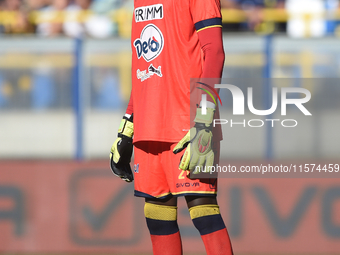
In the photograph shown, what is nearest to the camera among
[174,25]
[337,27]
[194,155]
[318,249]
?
[194,155]

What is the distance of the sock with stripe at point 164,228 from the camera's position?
2674 mm

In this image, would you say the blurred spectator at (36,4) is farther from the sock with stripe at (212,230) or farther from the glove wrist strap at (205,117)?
the sock with stripe at (212,230)

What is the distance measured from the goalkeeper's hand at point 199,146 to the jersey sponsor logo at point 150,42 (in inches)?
16.7

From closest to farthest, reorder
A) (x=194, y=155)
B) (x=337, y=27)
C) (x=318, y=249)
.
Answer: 1. (x=194, y=155)
2. (x=318, y=249)
3. (x=337, y=27)

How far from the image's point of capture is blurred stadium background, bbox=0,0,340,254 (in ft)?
15.8

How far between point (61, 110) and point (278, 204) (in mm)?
2273

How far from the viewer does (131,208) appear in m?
4.89

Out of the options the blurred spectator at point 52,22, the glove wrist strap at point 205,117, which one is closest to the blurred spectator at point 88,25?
the blurred spectator at point 52,22

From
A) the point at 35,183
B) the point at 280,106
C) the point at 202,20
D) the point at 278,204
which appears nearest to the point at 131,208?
the point at 35,183

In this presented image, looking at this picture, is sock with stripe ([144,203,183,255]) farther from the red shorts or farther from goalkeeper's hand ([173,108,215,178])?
goalkeeper's hand ([173,108,215,178])

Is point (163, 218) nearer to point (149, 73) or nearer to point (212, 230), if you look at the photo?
point (212, 230)

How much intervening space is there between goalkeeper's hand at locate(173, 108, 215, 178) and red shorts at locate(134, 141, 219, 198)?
0.10 metres

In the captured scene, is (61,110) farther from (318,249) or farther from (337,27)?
(337,27)

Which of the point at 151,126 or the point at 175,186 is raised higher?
the point at 151,126
